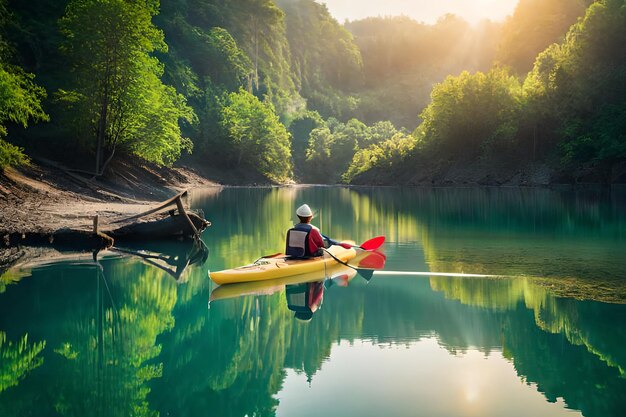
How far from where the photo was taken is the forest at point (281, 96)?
37156mm

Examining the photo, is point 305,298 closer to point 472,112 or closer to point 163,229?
point 163,229

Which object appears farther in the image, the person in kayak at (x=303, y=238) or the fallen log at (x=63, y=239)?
the fallen log at (x=63, y=239)

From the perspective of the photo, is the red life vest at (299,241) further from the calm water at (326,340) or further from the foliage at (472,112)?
the foliage at (472,112)

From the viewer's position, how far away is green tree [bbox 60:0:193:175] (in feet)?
119

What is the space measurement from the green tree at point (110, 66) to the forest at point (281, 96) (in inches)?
3.3

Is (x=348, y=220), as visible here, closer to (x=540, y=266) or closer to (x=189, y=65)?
(x=540, y=266)

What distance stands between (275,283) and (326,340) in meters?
4.86

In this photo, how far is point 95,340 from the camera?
10375 mm

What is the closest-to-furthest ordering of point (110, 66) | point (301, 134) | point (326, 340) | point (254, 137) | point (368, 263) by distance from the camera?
1. point (326, 340)
2. point (368, 263)
3. point (110, 66)
4. point (254, 137)
5. point (301, 134)

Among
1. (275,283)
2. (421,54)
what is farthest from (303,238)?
(421,54)

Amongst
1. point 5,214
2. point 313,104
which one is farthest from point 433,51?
point 5,214

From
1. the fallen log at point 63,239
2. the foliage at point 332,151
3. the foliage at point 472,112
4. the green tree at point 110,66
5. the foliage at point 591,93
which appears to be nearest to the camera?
the fallen log at point 63,239

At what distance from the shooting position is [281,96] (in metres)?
112

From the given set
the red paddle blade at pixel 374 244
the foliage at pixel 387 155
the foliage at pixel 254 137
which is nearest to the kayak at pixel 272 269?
the red paddle blade at pixel 374 244
